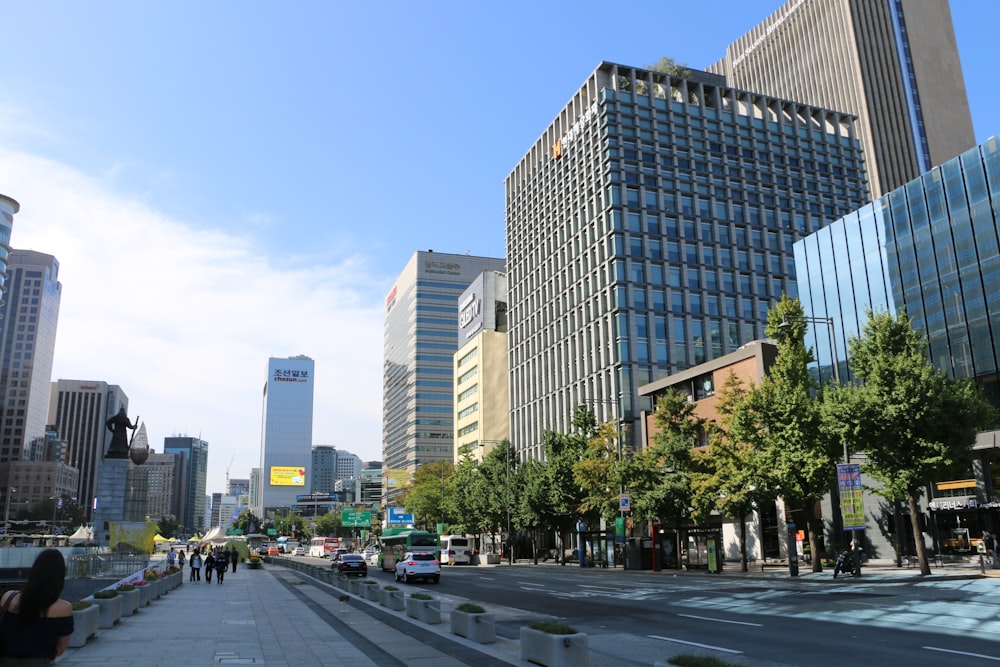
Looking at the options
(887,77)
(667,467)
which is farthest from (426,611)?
(887,77)

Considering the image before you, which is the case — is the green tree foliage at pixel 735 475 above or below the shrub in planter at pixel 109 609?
above

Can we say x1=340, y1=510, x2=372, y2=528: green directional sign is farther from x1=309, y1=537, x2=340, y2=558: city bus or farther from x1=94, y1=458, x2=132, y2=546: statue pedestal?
x1=94, y1=458, x2=132, y2=546: statue pedestal

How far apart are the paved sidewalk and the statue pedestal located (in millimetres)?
33031

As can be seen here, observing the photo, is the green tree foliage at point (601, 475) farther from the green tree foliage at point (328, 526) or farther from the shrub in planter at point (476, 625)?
the green tree foliage at point (328, 526)

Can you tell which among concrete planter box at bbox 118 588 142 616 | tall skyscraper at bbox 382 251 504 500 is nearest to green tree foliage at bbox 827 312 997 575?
concrete planter box at bbox 118 588 142 616

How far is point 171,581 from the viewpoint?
36.2m

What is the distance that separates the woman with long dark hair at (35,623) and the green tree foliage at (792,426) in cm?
3616

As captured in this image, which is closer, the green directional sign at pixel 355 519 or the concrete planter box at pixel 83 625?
the concrete planter box at pixel 83 625

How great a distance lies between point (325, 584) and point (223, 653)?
28129 millimetres

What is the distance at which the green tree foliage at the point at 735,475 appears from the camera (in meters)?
40.2

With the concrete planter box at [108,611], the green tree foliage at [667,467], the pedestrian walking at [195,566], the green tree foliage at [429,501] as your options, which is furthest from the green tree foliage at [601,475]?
the green tree foliage at [429,501]

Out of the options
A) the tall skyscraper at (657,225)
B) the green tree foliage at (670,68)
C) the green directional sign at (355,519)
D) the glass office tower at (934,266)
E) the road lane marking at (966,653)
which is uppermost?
the green tree foliage at (670,68)

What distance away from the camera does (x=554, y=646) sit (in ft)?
40.2

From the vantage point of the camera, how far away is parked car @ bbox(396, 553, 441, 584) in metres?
42.5
